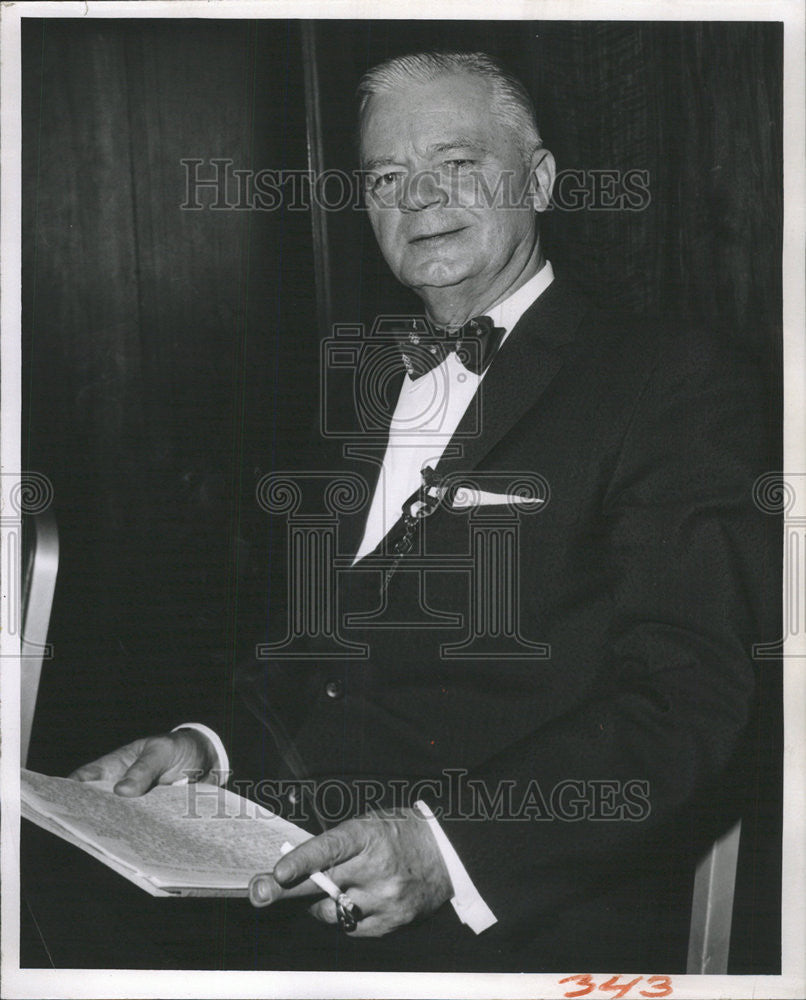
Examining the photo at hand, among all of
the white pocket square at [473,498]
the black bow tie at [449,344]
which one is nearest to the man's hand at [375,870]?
the white pocket square at [473,498]

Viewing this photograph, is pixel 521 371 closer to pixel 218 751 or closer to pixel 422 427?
pixel 422 427

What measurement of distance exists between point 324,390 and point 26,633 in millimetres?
620

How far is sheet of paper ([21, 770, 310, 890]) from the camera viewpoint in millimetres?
1422

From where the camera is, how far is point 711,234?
161cm

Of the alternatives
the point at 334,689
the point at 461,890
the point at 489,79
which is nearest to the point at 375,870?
the point at 461,890

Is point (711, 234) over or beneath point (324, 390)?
over

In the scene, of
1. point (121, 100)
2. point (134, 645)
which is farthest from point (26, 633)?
point (121, 100)

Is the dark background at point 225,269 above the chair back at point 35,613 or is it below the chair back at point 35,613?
above

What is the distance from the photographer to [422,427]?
1626 mm

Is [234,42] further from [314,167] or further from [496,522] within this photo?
[496,522]

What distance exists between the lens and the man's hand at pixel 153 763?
161 centimetres

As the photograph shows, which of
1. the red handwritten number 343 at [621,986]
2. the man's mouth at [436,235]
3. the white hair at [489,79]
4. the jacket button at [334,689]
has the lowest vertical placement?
the red handwritten number 343 at [621,986]

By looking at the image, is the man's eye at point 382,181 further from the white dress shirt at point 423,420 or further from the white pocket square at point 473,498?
the white pocket square at point 473,498

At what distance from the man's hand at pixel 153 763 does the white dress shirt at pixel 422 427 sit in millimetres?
19
